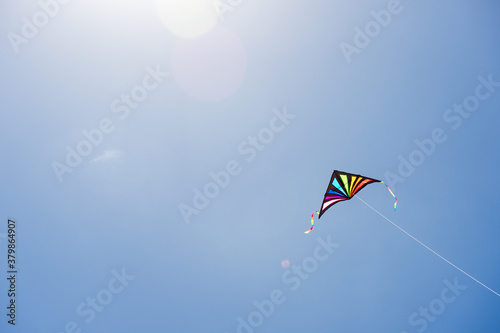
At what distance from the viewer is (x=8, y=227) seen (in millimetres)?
→ 10406

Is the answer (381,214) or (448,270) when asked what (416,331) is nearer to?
(448,270)

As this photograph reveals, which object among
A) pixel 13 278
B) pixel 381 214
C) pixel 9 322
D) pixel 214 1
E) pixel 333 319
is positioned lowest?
pixel 333 319

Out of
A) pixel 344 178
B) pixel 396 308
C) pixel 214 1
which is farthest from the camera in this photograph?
pixel 396 308

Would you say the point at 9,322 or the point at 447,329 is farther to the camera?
the point at 447,329

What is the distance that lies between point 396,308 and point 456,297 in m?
2.83

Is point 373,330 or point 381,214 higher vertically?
point 381,214

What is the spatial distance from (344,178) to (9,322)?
14.0m

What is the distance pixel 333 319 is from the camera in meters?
13.0

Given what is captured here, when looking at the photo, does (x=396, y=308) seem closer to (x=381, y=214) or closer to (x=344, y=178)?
(x=381, y=214)

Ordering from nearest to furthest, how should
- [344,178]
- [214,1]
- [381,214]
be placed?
[344,178], [214,1], [381,214]

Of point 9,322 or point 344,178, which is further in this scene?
point 9,322

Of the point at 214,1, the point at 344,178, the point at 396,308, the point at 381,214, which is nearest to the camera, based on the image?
the point at 344,178

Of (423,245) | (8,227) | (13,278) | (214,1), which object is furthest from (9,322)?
(423,245)

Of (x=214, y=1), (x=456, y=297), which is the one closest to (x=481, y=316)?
(x=456, y=297)
